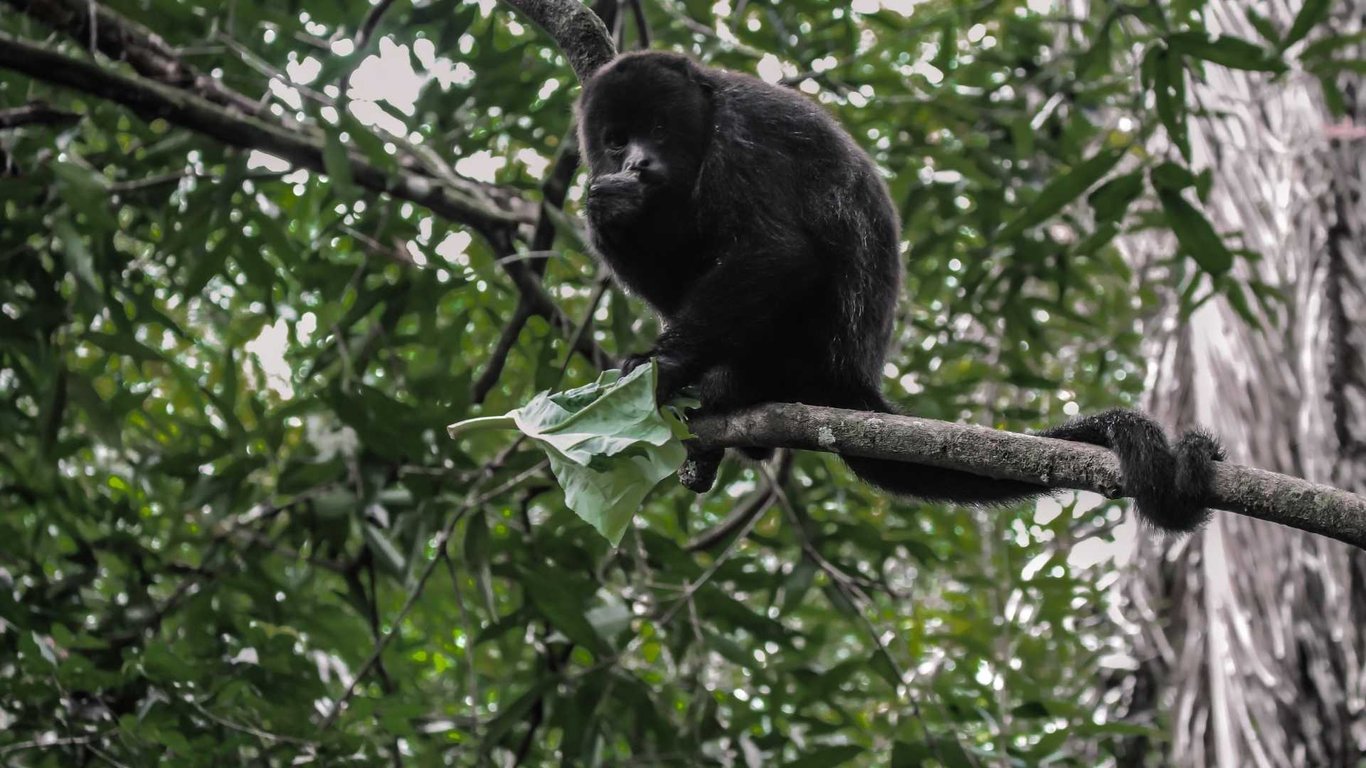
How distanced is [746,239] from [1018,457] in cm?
113

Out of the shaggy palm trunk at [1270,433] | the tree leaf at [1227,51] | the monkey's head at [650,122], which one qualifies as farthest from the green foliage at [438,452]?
the monkey's head at [650,122]

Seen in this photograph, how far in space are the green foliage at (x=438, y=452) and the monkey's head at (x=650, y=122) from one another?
2.55ft

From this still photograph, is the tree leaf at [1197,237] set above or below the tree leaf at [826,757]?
above

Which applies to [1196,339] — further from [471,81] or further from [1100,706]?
[471,81]

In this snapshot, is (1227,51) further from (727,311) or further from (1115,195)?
(727,311)

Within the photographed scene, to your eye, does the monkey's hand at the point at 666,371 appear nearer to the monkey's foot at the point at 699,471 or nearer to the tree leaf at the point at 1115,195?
the monkey's foot at the point at 699,471

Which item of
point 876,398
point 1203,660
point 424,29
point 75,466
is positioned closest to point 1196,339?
point 1203,660

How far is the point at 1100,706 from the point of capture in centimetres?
595

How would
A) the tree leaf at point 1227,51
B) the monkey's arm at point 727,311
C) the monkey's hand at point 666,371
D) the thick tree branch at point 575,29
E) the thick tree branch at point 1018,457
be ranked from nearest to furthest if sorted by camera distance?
the thick tree branch at point 1018,457 → the monkey's hand at point 666,371 → the monkey's arm at point 727,311 → the thick tree branch at point 575,29 → the tree leaf at point 1227,51

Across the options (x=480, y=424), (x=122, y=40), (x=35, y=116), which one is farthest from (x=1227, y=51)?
(x=35, y=116)

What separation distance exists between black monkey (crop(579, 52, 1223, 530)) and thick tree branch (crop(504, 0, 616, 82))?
3.3 inches

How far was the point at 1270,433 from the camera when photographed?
581cm

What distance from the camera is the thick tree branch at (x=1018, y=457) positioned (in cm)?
181

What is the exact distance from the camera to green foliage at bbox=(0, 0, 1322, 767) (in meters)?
3.94
